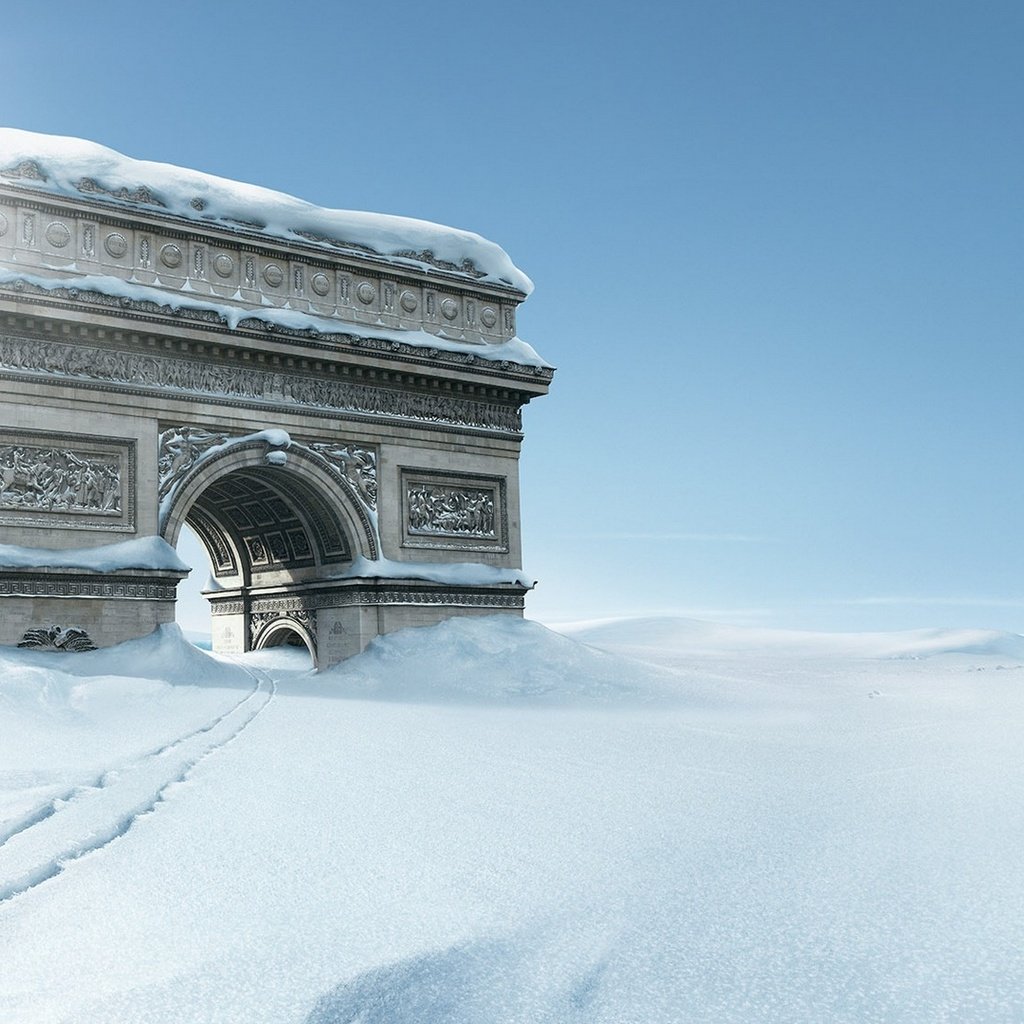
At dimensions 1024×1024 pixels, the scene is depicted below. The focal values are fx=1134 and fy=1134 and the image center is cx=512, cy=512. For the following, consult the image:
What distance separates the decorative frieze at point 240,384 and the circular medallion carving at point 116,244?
6.04 ft

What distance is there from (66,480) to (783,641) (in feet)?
85.3

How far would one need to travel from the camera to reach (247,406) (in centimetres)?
2080

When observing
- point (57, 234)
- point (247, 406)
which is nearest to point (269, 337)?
point (247, 406)

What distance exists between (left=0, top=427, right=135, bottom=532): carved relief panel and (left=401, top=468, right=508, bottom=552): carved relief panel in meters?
5.53

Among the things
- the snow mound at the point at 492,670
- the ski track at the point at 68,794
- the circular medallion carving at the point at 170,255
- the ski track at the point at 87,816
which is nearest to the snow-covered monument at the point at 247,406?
the circular medallion carving at the point at 170,255

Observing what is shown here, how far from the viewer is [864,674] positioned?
23359 mm

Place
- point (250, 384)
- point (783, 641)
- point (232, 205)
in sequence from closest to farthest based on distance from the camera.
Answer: point (250, 384) < point (232, 205) < point (783, 641)

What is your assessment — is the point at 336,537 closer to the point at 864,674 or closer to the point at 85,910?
the point at 864,674

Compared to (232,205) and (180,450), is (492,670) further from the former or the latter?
(232,205)

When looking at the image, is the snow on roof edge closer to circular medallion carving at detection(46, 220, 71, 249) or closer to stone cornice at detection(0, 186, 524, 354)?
stone cornice at detection(0, 186, 524, 354)

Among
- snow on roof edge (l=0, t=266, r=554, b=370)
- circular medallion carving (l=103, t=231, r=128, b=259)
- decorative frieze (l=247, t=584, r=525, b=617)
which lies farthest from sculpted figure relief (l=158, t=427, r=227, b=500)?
decorative frieze (l=247, t=584, r=525, b=617)

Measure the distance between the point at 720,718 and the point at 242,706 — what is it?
237 inches

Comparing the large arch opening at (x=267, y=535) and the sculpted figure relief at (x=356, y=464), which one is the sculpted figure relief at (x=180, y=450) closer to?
the large arch opening at (x=267, y=535)

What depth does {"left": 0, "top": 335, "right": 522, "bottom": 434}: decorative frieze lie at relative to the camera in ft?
61.5
